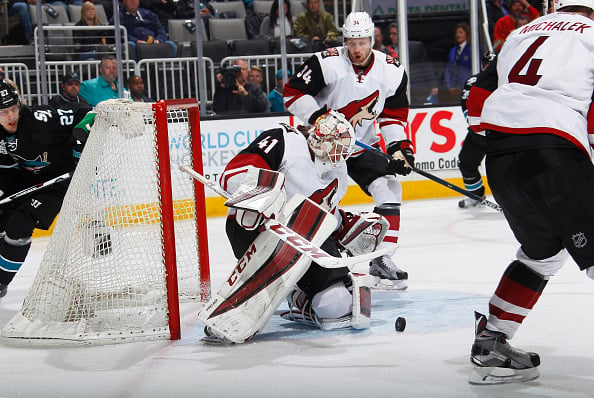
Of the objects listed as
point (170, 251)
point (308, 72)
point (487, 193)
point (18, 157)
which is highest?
point (308, 72)

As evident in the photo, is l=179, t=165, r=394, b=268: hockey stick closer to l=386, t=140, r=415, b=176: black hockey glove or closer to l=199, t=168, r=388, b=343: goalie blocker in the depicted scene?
l=199, t=168, r=388, b=343: goalie blocker

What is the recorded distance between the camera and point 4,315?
144 inches

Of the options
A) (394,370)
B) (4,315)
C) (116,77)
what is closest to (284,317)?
(394,370)

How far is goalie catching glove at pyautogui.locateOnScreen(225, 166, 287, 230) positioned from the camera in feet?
8.86

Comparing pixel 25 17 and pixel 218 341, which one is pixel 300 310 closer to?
pixel 218 341

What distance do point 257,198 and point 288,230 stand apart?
0.46ft

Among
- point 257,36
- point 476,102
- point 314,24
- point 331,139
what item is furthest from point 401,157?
point 257,36

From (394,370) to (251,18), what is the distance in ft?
17.7

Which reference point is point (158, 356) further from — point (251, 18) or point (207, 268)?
point (251, 18)

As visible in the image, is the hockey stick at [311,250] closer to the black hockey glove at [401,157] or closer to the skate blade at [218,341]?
the skate blade at [218,341]

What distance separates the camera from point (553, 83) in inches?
88.0

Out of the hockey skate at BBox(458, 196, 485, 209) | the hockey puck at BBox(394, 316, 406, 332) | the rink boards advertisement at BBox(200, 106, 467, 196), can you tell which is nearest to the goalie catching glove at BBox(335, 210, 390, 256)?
the hockey puck at BBox(394, 316, 406, 332)

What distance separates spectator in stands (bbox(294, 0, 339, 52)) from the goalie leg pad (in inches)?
180

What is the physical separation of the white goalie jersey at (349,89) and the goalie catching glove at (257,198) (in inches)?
46.4
